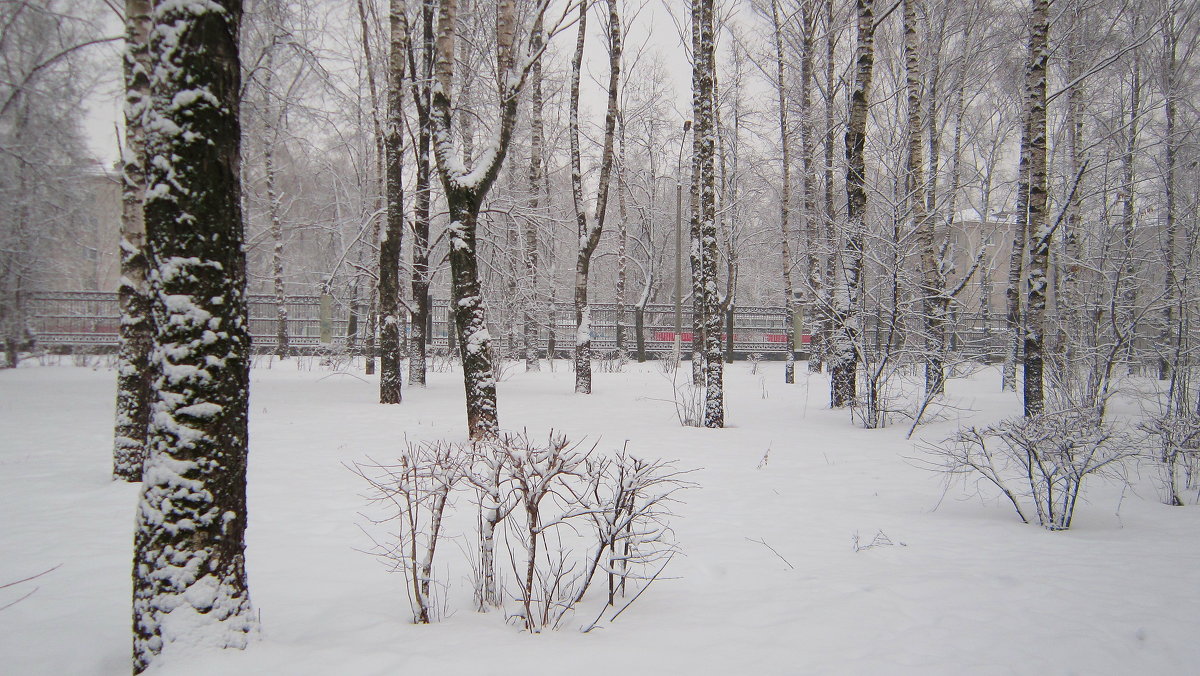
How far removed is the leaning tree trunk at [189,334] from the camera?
2336 mm

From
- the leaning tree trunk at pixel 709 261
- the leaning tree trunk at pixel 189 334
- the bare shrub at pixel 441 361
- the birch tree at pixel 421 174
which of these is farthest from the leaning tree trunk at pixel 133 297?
the bare shrub at pixel 441 361

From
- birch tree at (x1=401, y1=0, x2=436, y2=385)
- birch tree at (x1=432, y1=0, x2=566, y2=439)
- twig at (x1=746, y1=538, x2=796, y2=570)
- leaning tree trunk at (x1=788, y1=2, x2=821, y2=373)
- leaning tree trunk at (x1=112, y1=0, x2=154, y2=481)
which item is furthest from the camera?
leaning tree trunk at (x1=788, y1=2, x2=821, y2=373)

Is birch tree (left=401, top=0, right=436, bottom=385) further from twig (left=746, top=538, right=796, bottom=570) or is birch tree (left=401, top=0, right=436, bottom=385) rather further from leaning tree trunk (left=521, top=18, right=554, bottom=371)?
twig (left=746, top=538, right=796, bottom=570)

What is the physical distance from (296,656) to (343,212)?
71.7 ft

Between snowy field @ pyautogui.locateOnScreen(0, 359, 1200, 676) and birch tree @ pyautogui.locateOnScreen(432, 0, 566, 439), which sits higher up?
birch tree @ pyautogui.locateOnScreen(432, 0, 566, 439)

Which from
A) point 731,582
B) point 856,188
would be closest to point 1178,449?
point 731,582

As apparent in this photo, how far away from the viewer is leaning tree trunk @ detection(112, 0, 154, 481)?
16.1 feet

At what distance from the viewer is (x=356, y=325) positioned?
797 inches

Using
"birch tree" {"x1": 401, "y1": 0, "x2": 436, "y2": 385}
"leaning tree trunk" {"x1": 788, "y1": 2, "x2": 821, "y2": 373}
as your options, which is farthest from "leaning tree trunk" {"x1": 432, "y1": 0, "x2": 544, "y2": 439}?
"leaning tree trunk" {"x1": 788, "y1": 2, "x2": 821, "y2": 373}

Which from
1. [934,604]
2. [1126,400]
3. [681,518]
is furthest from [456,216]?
[1126,400]

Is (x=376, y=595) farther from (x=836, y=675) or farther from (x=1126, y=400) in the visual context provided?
(x=1126, y=400)

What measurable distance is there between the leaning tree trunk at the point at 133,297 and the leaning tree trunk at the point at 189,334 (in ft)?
10.7

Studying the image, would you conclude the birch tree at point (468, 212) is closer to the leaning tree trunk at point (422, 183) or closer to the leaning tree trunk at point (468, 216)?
the leaning tree trunk at point (468, 216)

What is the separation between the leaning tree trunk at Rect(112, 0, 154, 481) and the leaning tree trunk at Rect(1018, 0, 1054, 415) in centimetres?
954
